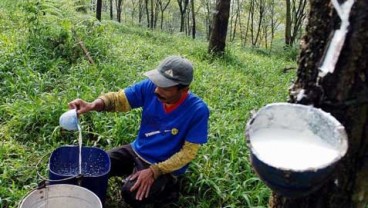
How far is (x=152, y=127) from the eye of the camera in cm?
307

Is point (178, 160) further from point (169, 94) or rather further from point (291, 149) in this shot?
point (291, 149)

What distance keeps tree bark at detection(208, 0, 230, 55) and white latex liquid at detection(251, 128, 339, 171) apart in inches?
264

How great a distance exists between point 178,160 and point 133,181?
0.36 metres

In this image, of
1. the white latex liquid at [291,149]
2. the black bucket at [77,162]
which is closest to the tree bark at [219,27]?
the black bucket at [77,162]

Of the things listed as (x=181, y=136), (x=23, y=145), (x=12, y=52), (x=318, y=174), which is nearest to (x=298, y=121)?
(x=318, y=174)

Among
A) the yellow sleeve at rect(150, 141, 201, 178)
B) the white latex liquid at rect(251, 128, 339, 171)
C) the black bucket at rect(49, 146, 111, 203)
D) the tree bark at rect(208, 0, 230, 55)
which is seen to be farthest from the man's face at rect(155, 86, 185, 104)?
the tree bark at rect(208, 0, 230, 55)

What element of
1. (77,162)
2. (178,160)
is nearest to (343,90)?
(178,160)

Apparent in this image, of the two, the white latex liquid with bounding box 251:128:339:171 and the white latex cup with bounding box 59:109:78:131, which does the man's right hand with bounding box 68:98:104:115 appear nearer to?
the white latex cup with bounding box 59:109:78:131

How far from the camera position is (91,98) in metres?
4.25

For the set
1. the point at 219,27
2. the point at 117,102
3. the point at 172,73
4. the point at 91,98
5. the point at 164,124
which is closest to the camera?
the point at 172,73

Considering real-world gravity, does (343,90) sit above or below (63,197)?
above

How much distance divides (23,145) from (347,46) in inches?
120

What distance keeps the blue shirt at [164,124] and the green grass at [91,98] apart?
1.42 feet

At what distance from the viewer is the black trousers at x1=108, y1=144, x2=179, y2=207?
9.70ft
